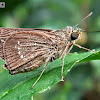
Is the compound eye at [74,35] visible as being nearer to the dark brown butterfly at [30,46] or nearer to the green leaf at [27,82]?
the dark brown butterfly at [30,46]

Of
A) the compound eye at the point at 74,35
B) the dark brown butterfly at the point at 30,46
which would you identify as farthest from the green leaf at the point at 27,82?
the compound eye at the point at 74,35

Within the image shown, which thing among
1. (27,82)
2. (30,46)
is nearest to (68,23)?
(30,46)

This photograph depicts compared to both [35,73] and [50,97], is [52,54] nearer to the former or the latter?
[35,73]

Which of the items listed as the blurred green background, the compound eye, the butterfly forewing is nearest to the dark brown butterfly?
the butterfly forewing

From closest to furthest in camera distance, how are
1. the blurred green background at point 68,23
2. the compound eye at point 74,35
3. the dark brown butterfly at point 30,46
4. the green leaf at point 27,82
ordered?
the green leaf at point 27,82 → the dark brown butterfly at point 30,46 → the compound eye at point 74,35 → the blurred green background at point 68,23

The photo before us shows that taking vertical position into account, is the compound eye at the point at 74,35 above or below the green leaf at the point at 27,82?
above

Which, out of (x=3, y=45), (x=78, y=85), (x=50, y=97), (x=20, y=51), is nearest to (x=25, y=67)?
(x=20, y=51)

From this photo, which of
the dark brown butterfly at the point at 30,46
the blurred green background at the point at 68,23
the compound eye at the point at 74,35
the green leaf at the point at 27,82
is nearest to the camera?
the green leaf at the point at 27,82

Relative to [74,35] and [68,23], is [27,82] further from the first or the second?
[68,23]
